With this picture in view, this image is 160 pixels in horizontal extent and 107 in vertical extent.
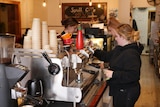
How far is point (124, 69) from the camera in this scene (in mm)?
2611

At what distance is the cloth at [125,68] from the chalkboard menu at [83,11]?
7.04 metres

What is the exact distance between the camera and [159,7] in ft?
25.8

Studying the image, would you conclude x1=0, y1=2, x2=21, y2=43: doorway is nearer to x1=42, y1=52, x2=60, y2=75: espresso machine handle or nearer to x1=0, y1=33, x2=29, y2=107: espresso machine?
x1=42, y1=52, x2=60, y2=75: espresso machine handle

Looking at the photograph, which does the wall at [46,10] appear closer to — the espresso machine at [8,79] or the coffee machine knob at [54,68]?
the coffee machine knob at [54,68]

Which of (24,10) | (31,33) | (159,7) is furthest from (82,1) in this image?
(31,33)

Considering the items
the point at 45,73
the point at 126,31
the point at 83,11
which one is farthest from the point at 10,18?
the point at 45,73

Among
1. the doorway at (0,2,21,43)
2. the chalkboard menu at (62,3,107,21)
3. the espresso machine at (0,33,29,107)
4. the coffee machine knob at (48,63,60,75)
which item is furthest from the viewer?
the chalkboard menu at (62,3,107,21)

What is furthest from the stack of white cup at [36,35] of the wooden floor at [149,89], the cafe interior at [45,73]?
the wooden floor at [149,89]

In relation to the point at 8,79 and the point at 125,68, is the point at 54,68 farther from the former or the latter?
the point at 125,68

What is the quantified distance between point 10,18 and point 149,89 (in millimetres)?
4818

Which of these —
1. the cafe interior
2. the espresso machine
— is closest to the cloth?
the cafe interior

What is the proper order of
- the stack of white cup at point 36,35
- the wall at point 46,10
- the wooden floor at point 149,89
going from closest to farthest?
the stack of white cup at point 36,35 → the wooden floor at point 149,89 → the wall at point 46,10

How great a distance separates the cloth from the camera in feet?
8.45

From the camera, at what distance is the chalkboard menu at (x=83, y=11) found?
9758mm
